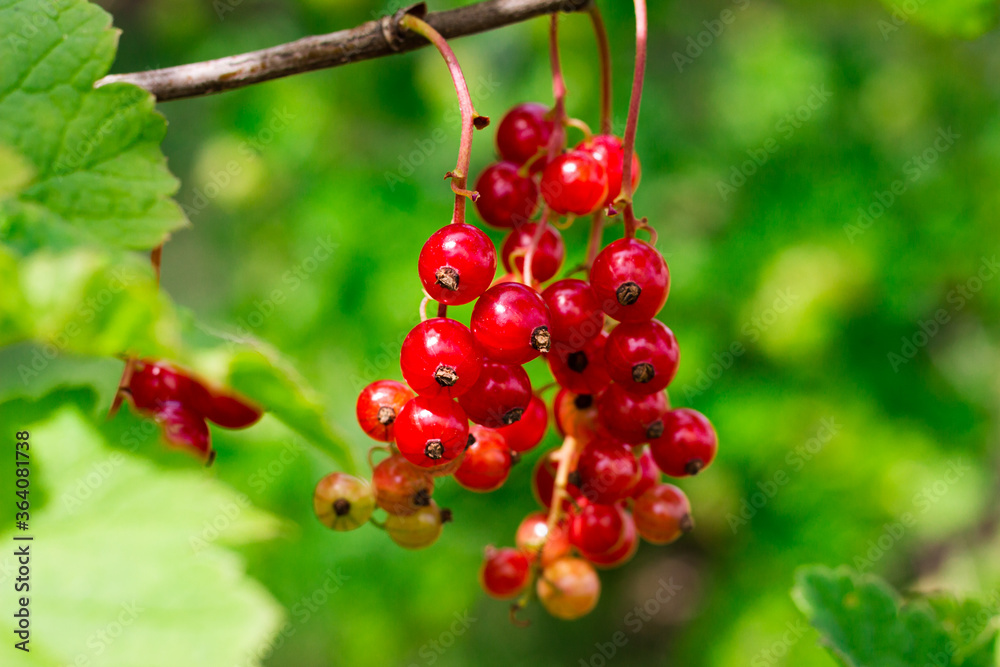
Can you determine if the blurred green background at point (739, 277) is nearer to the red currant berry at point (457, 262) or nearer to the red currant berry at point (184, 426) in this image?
the red currant berry at point (184, 426)

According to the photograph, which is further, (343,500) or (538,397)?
(538,397)

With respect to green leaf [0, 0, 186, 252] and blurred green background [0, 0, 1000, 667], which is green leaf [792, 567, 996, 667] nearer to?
green leaf [0, 0, 186, 252]

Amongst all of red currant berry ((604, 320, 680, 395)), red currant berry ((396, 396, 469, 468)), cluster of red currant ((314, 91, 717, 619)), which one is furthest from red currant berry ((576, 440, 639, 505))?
red currant berry ((396, 396, 469, 468))

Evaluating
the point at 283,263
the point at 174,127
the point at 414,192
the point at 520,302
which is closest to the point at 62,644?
the point at 520,302

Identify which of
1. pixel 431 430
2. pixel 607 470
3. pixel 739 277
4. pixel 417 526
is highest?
pixel 431 430

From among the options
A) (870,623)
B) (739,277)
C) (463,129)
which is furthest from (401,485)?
(739,277)

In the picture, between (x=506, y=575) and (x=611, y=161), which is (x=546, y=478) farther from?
(x=611, y=161)

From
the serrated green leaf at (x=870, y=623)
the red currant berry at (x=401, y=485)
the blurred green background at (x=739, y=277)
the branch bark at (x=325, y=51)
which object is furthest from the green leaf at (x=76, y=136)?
the blurred green background at (x=739, y=277)
